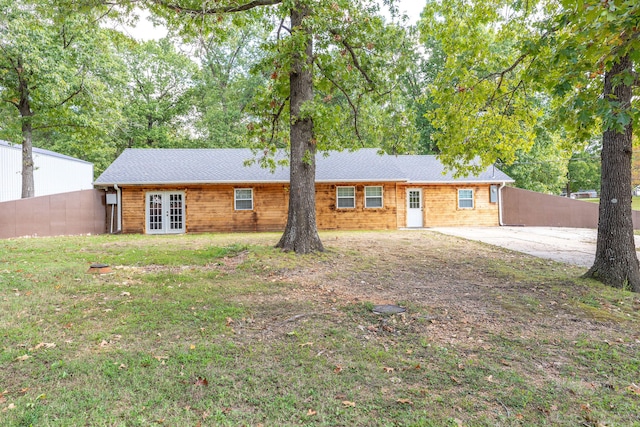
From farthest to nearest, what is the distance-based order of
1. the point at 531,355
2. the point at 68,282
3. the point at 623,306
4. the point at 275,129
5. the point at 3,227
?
the point at 3,227, the point at 275,129, the point at 68,282, the point at 623,306, the point at 531,355

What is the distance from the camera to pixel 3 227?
12.4 metres

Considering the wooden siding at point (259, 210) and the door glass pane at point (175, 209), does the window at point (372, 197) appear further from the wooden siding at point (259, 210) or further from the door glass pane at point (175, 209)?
the door glass pane at point (175, 209)

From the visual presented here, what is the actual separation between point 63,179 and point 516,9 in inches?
966

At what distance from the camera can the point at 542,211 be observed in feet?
60.0

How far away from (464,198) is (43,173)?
22.6 metres

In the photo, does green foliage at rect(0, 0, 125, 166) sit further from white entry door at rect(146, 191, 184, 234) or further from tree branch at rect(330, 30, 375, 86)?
tree branch at rect(330, 30, 375, 86)

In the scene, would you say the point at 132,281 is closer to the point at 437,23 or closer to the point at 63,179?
the point at 437,23

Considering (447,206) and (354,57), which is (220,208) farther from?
(447,206)

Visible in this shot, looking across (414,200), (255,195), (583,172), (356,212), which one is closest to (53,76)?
(255,195)

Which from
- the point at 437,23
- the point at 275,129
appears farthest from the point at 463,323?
the point at 275,129

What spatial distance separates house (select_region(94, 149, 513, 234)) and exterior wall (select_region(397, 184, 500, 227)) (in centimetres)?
5

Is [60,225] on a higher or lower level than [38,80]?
lower

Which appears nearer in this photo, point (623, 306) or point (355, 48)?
point (623, 306)

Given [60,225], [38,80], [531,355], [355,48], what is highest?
[38,80]
